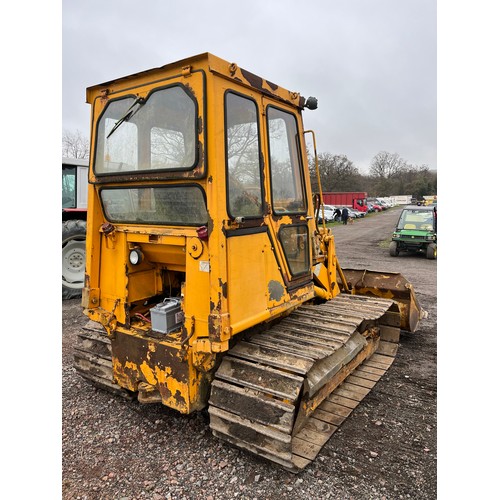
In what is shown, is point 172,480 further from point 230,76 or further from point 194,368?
point 230,76

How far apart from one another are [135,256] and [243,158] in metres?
1.24

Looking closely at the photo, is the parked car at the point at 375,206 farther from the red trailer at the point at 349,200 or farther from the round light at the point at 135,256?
the round light at the point at 135,256

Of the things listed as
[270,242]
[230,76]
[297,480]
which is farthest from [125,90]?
[297,480]

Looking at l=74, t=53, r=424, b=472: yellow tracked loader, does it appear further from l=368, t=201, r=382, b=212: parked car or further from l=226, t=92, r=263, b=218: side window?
l=368, t=201, r=382, b=212: parked car

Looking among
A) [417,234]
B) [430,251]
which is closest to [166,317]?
[430,251]

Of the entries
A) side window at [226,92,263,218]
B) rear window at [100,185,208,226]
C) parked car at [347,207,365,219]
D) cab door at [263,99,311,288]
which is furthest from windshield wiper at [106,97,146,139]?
parked car at [347,207,365,219]

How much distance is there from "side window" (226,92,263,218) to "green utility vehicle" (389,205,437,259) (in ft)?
39.4

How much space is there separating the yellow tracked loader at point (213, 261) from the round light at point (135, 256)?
1cm

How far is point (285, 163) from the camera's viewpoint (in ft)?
11.8

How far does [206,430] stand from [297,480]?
0.91 m

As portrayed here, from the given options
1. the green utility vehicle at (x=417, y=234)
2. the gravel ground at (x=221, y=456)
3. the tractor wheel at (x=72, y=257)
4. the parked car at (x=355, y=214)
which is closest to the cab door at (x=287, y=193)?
the gravel ground at (x=221, y=456)

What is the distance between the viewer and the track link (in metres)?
2.75

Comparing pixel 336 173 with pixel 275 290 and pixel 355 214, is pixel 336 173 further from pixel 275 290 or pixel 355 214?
pixel 275 290

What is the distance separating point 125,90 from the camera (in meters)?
3.20
